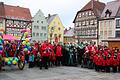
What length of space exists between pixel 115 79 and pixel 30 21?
50.6 m

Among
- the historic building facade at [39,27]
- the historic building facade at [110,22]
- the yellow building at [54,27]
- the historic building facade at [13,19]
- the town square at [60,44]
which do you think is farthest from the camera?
the yellow building at [54,27]

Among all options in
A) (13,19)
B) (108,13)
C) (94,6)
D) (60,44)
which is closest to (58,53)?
(60,44)

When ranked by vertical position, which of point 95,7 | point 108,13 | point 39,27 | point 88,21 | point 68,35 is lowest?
point 68,35

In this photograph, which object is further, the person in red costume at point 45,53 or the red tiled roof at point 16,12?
the red tiled roof at point 16,12

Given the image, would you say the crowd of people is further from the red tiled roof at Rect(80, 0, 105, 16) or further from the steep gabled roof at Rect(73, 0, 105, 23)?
the red tiled roof at Rect(80, 0, 105, 16)

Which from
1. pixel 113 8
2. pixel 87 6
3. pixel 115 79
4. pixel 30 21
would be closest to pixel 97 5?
pixel 87 6

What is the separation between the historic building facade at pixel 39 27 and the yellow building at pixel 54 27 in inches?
77.9


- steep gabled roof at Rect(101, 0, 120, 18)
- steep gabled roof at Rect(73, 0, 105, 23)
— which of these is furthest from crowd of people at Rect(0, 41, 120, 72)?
steep gabled roof at Rect(73, 0, 105, 23)

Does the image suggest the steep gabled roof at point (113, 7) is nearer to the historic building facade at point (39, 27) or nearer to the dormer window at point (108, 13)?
the dormer window at point (108, 13)

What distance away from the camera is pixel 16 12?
5878 cm

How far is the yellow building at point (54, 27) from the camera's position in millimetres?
69656

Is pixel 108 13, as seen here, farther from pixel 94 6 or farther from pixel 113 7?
pixel 94 6

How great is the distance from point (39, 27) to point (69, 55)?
1936 inches

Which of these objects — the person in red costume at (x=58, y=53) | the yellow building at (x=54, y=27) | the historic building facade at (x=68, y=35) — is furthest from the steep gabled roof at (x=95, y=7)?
the person in red costume at (x=58, y=53)
